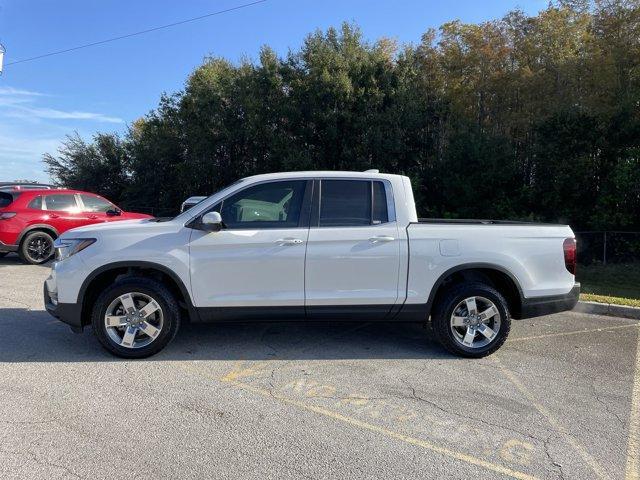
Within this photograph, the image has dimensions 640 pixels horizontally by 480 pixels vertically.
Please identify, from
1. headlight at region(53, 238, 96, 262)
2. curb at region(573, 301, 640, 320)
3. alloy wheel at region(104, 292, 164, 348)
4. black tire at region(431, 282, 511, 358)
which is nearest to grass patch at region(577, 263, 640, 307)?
curb at region(573, 301, 640, 320)

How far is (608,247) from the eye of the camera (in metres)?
12.9

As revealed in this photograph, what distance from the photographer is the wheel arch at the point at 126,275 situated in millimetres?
5109

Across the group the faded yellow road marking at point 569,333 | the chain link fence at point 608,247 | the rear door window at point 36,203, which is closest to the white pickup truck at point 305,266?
the faded yellow road marking at point 569,333

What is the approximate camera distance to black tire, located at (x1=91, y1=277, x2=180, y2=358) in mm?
5094

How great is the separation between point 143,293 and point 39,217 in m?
7.68

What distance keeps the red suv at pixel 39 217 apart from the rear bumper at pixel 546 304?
9240mm

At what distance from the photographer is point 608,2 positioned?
17.3 meters

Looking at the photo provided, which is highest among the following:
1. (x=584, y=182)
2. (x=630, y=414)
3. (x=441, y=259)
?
(x=584, y=182)

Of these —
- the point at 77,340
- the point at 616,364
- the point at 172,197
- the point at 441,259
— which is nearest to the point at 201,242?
the point at 77,340

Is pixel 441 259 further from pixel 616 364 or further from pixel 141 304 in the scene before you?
pixel 141 304

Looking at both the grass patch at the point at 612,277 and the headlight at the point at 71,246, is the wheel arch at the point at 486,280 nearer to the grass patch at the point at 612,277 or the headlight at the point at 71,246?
the headlight at the point at 71,246

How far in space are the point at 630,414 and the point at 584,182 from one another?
11313 mm

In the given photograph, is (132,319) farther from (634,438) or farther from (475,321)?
(634,438)

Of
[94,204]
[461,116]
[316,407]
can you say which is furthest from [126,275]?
[461,116]
